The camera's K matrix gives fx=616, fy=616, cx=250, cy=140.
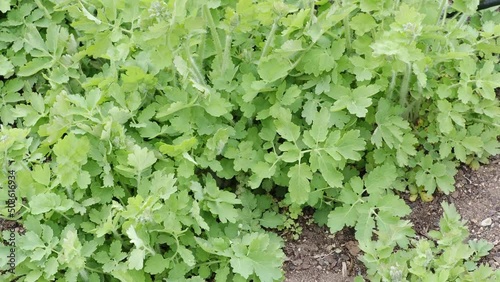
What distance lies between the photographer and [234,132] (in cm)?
294

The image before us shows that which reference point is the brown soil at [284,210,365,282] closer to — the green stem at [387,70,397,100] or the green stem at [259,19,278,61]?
the green stem at [387,70,397,100]

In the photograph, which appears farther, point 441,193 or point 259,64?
point 441,193

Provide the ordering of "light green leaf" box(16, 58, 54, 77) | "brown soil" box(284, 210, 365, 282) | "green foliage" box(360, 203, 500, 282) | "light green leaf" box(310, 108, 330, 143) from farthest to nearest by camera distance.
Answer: "light green leaf" box(16, 58, 54, 77) < "brown soil" box(284, 210, 365, 282) < "light green leaf" box(310, 108, 330, 143) < "green foliage" box(360, 203, 500, 282)

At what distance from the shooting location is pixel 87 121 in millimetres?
2820

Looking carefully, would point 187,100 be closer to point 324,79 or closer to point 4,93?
point 324,79

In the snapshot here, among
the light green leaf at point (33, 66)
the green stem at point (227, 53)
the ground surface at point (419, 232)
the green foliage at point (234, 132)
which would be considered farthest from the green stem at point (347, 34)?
the light green leaf at point (33, 66)

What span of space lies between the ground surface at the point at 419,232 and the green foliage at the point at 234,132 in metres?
0.11

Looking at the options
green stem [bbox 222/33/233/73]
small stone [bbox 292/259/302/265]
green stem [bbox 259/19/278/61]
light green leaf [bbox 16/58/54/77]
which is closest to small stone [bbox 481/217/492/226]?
small stone [bbox 292/259/302/265]

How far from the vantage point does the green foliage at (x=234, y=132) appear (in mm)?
2631

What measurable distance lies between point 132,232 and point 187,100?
2.39 ft

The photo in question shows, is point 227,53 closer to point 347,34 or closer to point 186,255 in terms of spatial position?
point 347,34

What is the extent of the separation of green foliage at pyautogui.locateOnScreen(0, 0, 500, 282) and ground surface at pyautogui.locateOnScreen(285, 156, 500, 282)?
0.11 meters

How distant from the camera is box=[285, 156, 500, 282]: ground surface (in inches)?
117

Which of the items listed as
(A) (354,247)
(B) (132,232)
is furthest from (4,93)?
(A) (354,247)
